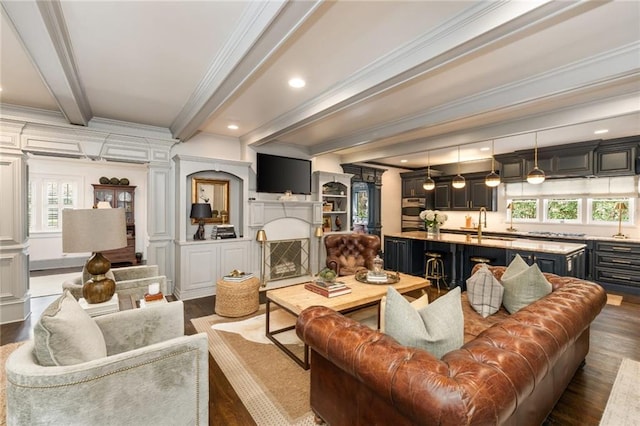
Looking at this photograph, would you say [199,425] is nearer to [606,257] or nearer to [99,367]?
[99,367]

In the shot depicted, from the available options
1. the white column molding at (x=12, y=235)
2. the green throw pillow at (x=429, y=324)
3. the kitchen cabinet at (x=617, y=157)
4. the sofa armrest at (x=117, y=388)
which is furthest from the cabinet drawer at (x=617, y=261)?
the white column molding at (x=12, y=235)

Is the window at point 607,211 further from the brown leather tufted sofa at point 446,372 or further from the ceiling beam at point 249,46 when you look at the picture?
the ceiling beam at point 249,46

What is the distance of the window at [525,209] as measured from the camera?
6.27 m

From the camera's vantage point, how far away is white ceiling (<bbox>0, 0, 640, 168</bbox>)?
1.77 metres

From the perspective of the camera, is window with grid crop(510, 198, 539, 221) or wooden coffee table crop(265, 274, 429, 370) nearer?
wooden coffee table crop(265, 274, 429, 370)

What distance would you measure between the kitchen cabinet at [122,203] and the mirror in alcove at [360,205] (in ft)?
17.9

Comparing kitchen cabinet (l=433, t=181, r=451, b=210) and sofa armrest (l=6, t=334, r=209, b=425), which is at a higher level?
kitchen cabinet (l=433, t=181, r=451, b=210)

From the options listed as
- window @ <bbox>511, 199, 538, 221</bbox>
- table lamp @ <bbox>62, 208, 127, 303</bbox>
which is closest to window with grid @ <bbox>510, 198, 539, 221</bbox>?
window @ <bbox>511, 199, 538, 221</bbox>

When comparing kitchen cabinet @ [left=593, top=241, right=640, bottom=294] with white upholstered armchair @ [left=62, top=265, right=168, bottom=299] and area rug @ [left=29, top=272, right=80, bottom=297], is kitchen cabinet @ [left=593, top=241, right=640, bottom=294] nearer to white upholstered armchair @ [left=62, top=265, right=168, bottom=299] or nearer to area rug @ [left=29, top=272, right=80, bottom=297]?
white upholstered armchair @ [left=62, top=265, right=168, bottom=299]

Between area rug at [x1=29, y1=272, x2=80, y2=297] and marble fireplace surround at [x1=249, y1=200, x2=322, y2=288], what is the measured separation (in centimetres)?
274

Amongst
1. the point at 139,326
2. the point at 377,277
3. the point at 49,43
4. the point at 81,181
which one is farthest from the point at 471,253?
the point at 81,181

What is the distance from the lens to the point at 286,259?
5484 millimetres

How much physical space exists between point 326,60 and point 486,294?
246 cm

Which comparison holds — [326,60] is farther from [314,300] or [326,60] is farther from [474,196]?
[474,196]
